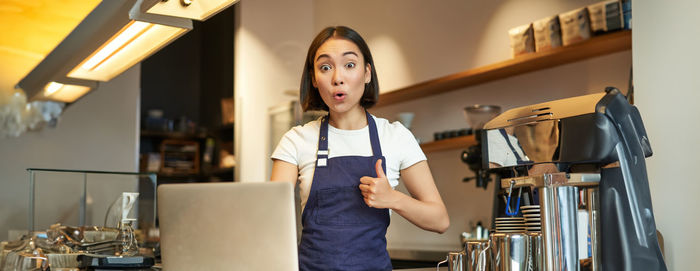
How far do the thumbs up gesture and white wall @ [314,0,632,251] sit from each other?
2.25 m

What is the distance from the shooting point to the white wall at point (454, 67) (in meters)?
3.51

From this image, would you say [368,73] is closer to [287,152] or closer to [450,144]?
[287,152]

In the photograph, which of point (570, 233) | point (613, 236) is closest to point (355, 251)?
point (570, 233)

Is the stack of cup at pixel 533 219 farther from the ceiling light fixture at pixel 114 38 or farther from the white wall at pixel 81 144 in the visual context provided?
the white wall at pixel 81 144

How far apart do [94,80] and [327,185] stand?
2.24m

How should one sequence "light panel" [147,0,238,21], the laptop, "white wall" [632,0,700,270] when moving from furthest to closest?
1. "light panel" [147,0,238,21]
2. "white wall" [632,0,700,270]
3. the laptop

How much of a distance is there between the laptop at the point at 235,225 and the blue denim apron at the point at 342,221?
24 centimetres

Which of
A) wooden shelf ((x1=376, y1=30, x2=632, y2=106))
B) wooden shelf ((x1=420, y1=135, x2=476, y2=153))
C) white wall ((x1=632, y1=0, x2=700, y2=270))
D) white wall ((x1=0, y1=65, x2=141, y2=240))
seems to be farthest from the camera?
white wall ((x1=0, y1=65, x2=141, y2=240))

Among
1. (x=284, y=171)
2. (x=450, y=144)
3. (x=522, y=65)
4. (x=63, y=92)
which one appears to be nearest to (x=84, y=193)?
(x=63, y=92)

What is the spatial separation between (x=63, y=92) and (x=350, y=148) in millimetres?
2926

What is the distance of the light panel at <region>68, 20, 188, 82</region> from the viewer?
2301mm

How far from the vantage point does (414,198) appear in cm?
149

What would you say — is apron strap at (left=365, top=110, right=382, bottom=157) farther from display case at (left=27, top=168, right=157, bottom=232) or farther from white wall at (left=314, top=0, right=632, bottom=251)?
white wall at (left=314, top=0, right=632, bottom=251)

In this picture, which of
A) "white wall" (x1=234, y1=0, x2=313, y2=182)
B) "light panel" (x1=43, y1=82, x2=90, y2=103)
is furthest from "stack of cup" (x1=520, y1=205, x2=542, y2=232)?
"white wall" (x1=234, y1=0, x2=313, y2=182)
